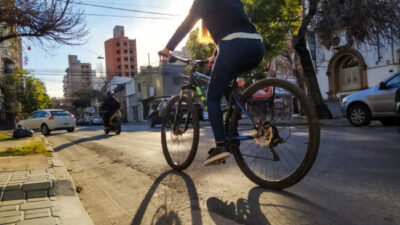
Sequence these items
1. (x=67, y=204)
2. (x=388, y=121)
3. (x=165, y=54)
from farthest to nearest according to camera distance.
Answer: (x=388, y=121) → (x=165, y=54) → (x=67, y=204)

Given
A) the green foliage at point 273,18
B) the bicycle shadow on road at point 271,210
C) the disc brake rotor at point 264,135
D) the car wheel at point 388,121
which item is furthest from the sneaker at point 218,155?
the green foliage at point 273,18

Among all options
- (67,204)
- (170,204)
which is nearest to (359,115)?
(170,204)

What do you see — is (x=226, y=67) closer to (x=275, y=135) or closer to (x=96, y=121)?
(x=275, y=135)

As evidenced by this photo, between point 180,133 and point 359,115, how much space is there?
7.39 m

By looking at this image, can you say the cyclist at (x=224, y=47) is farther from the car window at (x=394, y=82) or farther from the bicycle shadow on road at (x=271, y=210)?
the car window at (x=394, y=82)

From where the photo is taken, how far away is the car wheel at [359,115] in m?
8.80

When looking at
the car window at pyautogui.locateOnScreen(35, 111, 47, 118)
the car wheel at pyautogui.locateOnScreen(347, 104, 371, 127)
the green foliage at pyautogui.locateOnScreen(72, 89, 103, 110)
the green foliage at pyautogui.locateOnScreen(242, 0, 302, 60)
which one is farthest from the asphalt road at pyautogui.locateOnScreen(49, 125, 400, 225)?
the green foliage at pyautogui.locateOnScreen(72, 89, 103, 110)

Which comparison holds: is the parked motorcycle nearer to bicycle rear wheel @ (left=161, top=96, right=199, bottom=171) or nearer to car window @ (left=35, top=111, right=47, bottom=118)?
car window @ (left=35, top=111, right=47, bottom=118)

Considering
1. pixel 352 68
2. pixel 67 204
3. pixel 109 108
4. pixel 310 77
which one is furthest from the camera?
pixel 352 68

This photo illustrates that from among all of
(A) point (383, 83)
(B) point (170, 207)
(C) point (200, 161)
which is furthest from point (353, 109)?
(B) point (170, 207)

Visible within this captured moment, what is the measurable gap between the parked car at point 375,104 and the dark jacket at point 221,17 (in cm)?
689

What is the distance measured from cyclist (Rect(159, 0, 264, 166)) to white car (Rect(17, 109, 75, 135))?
14443 mm

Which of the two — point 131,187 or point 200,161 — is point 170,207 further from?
point 200,161

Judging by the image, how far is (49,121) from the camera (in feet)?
50.0
